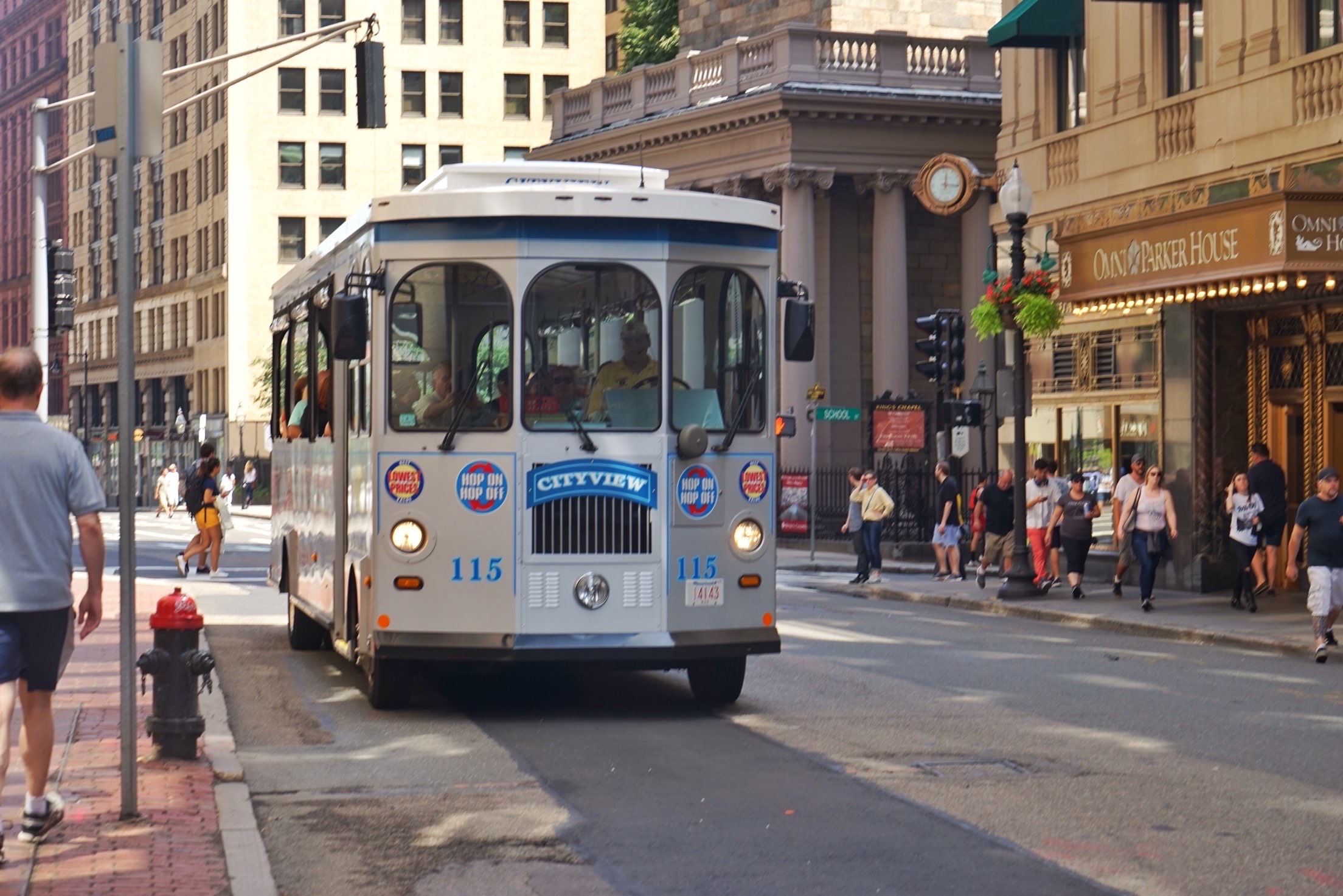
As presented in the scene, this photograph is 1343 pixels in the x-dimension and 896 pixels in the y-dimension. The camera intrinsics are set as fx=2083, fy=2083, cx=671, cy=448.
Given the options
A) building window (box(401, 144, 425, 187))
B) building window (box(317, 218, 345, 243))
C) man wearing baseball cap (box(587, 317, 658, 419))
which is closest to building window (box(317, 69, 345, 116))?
building window (box(401, 144, 425, 187))

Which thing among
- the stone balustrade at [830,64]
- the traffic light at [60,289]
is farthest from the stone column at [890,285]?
the traffic light at [60,289]

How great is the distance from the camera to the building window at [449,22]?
86500 millimetres

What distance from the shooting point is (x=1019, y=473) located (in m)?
26.9

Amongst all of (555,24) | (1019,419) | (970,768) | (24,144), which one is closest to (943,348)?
(1019,419)

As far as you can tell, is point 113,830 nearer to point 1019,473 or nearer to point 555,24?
point 1019,473

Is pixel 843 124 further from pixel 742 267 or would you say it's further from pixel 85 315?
pixel 85 315

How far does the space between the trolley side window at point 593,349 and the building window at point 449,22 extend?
2983 inches

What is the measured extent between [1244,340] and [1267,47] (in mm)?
3946

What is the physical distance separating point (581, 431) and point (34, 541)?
531 centimetres

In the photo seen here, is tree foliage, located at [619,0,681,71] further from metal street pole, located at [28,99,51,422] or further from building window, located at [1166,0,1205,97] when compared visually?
building window, located at [1166,0,1205,97]

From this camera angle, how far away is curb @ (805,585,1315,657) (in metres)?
20.0

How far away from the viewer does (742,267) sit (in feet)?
43.5

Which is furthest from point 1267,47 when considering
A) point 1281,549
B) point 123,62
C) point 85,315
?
point 85,315

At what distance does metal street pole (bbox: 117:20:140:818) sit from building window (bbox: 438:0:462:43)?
79.5 metres
